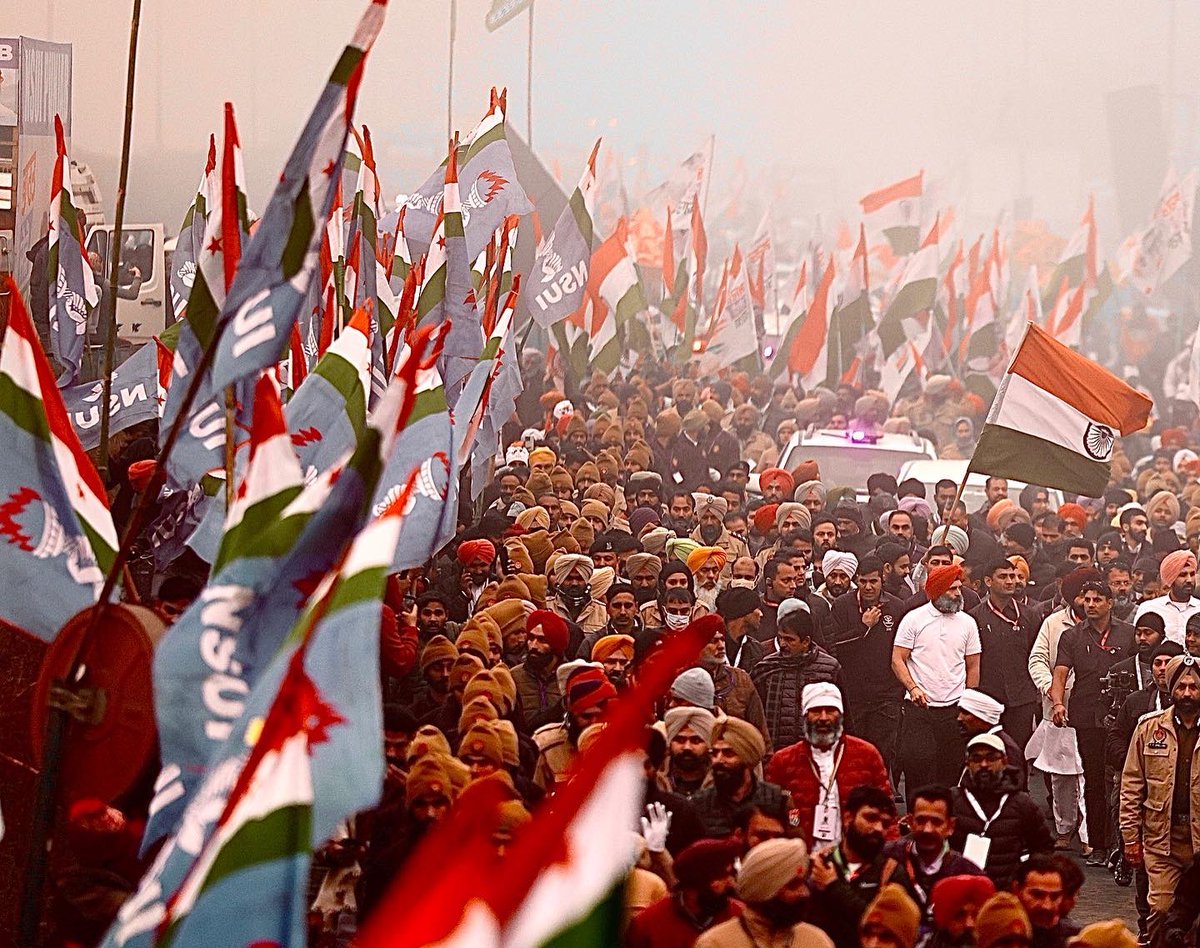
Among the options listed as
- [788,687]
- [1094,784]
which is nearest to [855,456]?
[1094,784]

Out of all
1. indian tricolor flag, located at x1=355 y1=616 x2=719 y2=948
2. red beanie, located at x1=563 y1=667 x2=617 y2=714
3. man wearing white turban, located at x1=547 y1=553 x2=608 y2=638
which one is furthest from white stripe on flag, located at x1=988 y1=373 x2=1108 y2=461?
indian tricolor flag, located at x1=355 y1=616 x2=719 y2=948

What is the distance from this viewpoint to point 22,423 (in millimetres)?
5223

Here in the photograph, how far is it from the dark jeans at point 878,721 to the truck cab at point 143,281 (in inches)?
458

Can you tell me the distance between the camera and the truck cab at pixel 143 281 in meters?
20.7

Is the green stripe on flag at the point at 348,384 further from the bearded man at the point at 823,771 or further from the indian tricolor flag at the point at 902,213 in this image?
the indian tricolor flag at the point at 902,213

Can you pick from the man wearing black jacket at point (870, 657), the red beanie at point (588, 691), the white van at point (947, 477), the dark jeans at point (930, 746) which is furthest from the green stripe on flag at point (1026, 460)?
the red beanie at point (588, 691)

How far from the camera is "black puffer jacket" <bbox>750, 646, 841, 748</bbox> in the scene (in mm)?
8859

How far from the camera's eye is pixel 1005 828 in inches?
278

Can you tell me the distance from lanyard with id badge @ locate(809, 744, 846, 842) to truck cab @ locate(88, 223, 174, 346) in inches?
551

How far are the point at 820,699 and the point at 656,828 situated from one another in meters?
1.38

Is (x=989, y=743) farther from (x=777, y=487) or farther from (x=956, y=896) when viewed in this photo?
(x=777, y=487)

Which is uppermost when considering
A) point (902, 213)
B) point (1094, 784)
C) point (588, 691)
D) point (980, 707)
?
point (902, 213)

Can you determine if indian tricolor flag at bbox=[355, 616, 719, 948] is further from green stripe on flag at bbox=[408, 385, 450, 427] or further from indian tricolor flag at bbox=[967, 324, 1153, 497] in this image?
indian tricolor flag at bbox=[967, 324, 1153, 497]

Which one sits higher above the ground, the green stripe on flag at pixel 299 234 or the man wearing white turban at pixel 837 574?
the green stripe on flag at pixel 299 234
